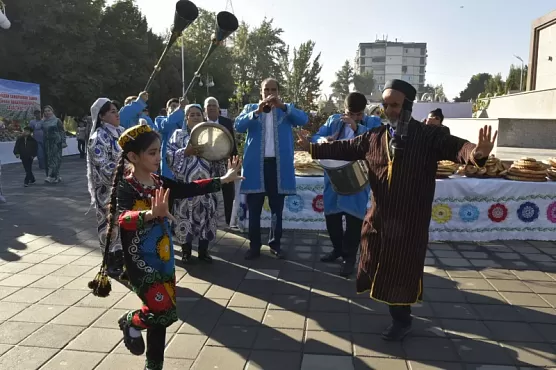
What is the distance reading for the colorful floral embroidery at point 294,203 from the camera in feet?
21.5

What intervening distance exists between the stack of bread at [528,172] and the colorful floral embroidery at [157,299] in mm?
5289

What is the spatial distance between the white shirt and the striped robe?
2047mm

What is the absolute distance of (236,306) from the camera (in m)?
4.03

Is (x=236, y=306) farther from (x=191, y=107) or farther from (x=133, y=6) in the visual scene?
(x=133, y=6)

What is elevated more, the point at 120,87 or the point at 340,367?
the point at 120,87

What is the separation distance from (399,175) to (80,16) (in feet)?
Answer: 95.1

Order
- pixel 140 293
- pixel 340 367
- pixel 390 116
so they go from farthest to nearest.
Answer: pixel 390 116 < pixel 340 367 < pixel 140 293

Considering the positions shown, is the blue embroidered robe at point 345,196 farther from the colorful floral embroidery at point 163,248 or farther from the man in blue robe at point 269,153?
the colorful floral embroidery at point 163,248

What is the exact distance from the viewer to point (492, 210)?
618cm

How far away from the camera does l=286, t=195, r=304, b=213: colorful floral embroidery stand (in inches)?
258

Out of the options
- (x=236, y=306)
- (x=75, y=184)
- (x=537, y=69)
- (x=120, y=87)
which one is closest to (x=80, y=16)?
(x=120, y=87)

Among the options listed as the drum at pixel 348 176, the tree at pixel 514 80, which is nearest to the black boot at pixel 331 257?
the drum at pixel 348 176

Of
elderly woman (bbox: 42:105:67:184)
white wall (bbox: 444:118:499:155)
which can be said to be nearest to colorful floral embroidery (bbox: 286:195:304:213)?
elderly woman (bbox: 42:105:67:184)

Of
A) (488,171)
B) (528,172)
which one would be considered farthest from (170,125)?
(528,172)
